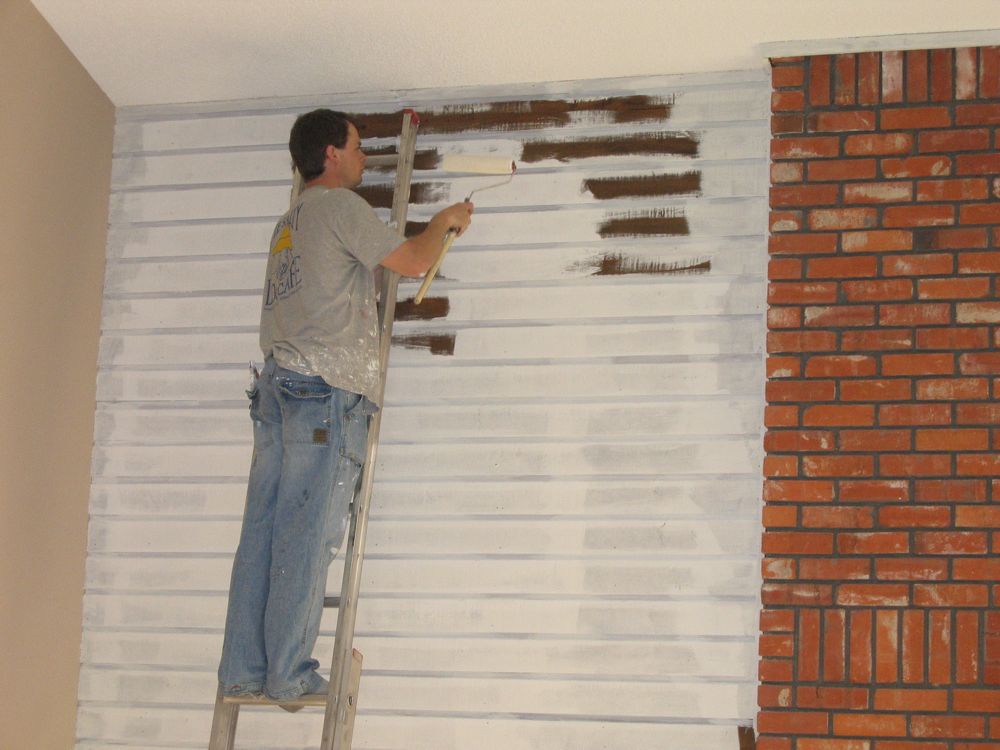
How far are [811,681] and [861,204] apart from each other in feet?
4.55

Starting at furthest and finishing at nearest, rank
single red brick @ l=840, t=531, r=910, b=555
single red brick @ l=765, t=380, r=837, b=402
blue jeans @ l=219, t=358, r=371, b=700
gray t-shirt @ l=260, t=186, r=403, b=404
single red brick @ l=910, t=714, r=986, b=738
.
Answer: single red brick @ l=765, t=380, r=837, b=402 → single red brick @ l=840, t=531, r=910, b=555 → single red brick @ l=910, t=714, r=986, b=738 → gray t-shirt @ l=260, t=186, r=403, b=404 → blue jeans @ l=219, t=358, r=371, b=700

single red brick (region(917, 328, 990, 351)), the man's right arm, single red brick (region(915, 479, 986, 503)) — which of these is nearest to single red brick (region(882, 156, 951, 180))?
single red brick (region(917, 328, 990, 351))

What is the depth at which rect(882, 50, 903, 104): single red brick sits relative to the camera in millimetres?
3504

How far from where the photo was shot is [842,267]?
3463 mm

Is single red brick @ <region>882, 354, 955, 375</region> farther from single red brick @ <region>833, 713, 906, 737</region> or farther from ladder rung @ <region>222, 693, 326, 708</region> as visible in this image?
ladder rung @ <region>222, 693, 326, 708</region>

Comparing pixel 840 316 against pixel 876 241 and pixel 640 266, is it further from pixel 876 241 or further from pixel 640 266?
pixel 640 266

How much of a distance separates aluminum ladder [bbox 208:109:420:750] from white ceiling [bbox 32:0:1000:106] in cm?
49

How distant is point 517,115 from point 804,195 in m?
0.93

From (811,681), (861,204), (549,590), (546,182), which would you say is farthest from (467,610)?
(861,204)

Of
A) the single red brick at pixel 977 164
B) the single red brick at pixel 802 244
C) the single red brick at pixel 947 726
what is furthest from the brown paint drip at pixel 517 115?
the single red brick at pixel 947 726

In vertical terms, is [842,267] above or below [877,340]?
above

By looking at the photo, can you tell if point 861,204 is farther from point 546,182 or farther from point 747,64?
point 546,182

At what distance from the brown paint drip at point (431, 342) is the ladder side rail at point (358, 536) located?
1.23 ft

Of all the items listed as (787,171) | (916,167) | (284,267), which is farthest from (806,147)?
Result: (284,267)
